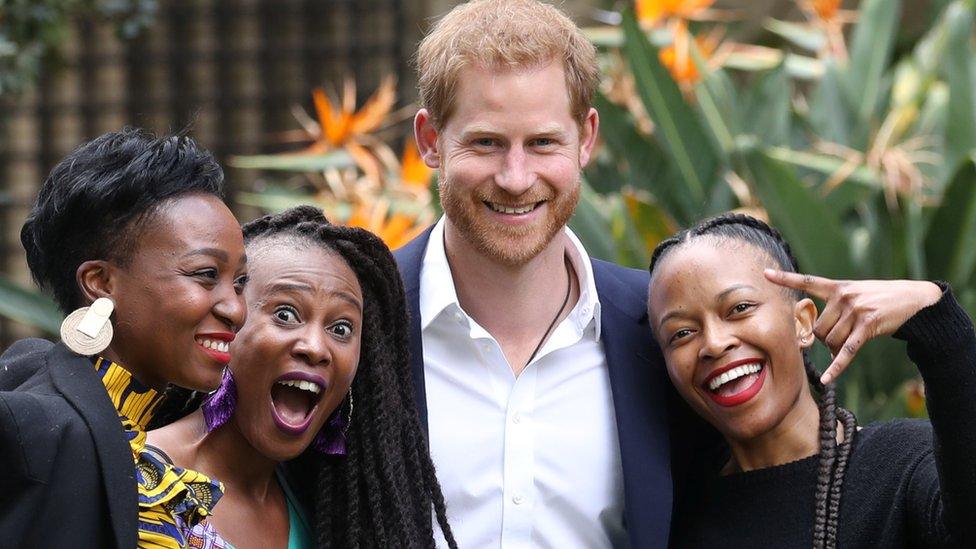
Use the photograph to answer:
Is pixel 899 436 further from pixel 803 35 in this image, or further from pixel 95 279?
pixel 803 35

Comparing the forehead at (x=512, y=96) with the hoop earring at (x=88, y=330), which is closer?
the hoop earring at (x=88, y=330)

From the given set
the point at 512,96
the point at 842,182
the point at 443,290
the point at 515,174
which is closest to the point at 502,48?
the point at 512,96

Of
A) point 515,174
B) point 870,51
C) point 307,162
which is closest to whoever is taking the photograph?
point 515,174

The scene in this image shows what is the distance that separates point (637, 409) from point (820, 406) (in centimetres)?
41

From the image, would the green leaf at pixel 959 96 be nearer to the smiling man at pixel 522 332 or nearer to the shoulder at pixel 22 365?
the smiling man at pixel 522 332

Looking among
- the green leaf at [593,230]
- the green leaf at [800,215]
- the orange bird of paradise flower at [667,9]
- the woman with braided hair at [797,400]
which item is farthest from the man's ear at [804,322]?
the orange bird of paradise flower at [667,9]

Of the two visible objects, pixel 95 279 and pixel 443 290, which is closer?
pixel 95 279

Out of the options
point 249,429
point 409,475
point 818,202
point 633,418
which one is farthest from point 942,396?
point 818,202

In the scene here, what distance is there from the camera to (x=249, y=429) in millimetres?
2635

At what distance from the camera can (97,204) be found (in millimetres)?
2393

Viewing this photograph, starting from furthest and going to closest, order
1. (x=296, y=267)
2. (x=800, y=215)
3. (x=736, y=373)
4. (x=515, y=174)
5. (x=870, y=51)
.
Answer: (x=870, y=51) → (x=800, y=215) → (x=515, y=174) → (x=736, y=373) → (x=296, y=267)

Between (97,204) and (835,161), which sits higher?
(97,204)

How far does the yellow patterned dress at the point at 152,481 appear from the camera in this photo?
2.28 metres

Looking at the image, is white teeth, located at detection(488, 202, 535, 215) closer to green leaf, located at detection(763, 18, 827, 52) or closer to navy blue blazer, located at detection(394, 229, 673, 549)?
navy blue blazer, located at detection(394, 229, 673, 549)
